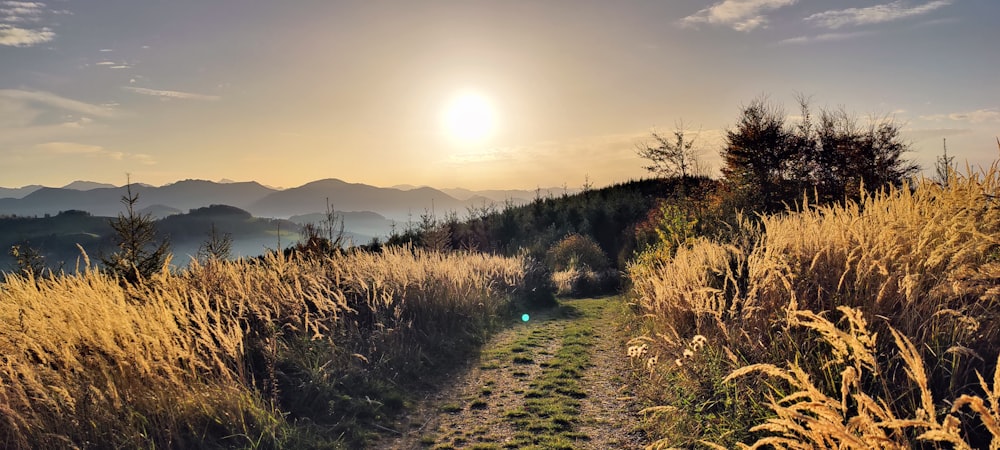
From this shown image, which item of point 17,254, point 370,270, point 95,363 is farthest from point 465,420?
point 17,254

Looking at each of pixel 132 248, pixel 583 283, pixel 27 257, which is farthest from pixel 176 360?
pixel 583 283

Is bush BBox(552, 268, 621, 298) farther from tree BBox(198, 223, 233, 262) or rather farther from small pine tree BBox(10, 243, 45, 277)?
small pine tree BBox(10, 243, 45, 277)

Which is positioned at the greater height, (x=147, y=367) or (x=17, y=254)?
(x=17, y=254)

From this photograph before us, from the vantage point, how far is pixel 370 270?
33.4 ft

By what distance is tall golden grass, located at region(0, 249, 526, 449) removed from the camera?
15.2ft

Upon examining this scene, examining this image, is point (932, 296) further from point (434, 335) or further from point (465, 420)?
point (434, 335)

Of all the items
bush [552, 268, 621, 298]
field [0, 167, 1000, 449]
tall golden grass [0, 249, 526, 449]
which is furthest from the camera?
bush [552, 268, 621, 298]

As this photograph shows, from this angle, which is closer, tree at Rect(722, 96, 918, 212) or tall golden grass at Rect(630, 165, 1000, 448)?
tall golden grass at Rect(630, 165, 1000, 448)

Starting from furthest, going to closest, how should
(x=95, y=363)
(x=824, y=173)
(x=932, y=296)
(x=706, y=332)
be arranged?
1. (x=824, y=173)
2. (x=706, y=332)
3. (x=95, y=363)
4. (x=932, y=296)

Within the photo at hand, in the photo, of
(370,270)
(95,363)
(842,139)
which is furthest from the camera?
(842,139)

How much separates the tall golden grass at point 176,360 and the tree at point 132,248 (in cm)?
62

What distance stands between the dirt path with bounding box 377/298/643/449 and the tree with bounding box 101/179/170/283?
5522 millimetres

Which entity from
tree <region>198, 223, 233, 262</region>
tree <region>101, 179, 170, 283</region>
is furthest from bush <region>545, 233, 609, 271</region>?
tree <region>101, 179, 170, 283</region>

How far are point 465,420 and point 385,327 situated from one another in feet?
8.40
